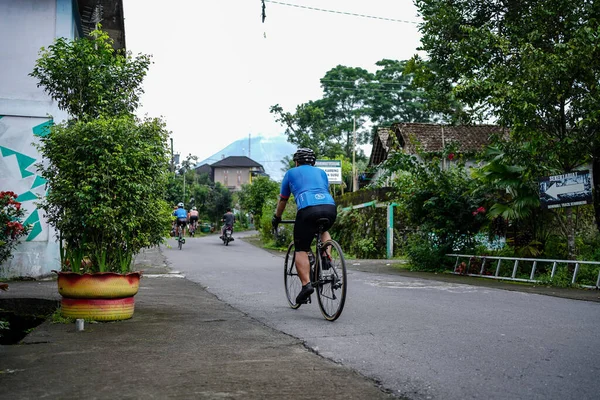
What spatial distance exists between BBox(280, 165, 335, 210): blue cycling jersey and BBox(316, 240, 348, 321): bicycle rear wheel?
0.49 m

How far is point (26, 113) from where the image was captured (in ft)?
39.9

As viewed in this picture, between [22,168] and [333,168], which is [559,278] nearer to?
[22,168]

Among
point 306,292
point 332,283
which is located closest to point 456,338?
point 332,283

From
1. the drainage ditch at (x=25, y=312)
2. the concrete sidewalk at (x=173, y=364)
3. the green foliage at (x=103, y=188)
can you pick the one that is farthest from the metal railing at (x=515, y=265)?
the drainage ditch at (x=25, y=312)

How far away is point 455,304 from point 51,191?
17.0ft

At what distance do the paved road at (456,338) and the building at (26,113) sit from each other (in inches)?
162

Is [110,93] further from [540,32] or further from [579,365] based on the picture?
[540,32]

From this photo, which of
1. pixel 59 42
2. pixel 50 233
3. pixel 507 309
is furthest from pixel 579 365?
pixel 50 233

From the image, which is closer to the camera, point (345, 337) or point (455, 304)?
point (345, 337)

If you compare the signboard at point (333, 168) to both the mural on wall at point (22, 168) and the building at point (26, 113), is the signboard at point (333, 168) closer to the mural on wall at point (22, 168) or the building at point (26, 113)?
the building at point (26, 113)

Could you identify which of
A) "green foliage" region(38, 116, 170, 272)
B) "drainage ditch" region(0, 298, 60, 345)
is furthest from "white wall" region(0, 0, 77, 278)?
"green foliage" region(38, 116, 170, 272)

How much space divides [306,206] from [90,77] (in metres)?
3.68

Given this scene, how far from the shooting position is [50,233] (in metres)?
12.2

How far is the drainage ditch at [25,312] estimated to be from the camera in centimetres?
819
